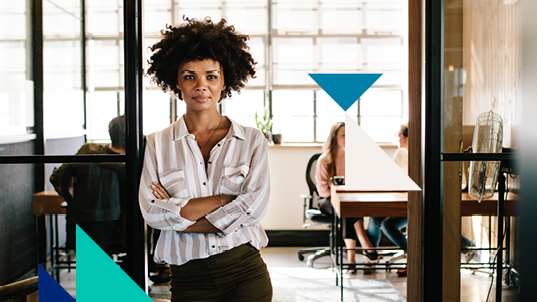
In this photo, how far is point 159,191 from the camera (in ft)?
4.66

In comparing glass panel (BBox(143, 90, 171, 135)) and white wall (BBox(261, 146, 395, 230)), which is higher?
glass panel (BBox(143, 90, 171, 135))

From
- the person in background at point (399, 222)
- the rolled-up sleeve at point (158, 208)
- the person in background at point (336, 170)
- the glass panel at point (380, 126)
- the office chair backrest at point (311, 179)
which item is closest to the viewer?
the rolled-up sleeve at point (158, 208)

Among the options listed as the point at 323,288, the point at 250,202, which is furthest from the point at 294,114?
the point at 250,202

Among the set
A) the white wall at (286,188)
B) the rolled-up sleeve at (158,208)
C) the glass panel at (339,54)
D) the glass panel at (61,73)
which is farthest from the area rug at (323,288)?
the glass panel at (339,54)

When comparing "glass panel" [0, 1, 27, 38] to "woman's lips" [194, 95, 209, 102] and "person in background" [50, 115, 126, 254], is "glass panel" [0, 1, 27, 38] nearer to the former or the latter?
"person in background" [50, 115, 126, 254]

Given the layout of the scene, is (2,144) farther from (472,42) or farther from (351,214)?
(351,214)

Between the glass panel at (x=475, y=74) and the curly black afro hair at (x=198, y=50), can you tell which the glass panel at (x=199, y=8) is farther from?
the glass panel at (x=475, y=74)

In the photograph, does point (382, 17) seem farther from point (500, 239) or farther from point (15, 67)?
point (15, 67)

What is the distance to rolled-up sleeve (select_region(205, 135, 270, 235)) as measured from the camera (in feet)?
4.56

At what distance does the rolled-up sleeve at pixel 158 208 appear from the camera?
1373 millimetres

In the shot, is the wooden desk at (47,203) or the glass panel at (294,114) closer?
the wooden desk at (47,203)

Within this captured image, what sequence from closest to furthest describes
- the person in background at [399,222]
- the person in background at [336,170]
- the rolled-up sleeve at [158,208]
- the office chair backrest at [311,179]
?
the rolled-up sleeve at [158,208], the person in background at [399,222], the person in background at [336,170], the office chair backrest at [311,179]

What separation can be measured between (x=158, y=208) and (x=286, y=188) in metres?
3.99

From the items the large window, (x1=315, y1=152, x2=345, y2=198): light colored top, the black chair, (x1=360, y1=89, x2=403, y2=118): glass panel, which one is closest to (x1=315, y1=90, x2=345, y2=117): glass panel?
the large window
